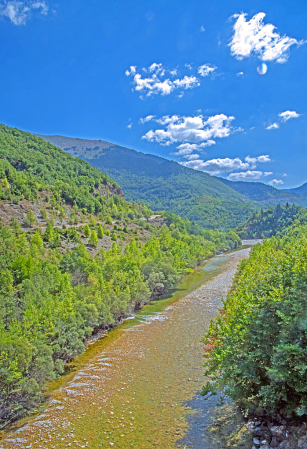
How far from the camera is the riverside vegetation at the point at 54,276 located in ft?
83.0

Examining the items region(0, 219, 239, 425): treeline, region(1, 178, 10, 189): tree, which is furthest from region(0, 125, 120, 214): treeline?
region(0, 219, 239, 425): treeline

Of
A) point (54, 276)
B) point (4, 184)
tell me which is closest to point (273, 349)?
point (54, 276)

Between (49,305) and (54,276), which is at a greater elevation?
(54,276)

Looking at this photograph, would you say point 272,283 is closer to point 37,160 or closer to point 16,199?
point 16,199

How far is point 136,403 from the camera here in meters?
24.6

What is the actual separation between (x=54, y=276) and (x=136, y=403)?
90.0 ft

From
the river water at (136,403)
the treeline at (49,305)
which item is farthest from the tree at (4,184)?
the river water at (136,403)

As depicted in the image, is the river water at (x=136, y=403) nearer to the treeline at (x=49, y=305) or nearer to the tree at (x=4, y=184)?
the treeline at (x=49, y=305)

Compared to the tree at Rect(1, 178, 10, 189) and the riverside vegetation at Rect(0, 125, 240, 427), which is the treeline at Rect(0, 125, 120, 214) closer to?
the tree at Rect(1, 178, 10, 189)

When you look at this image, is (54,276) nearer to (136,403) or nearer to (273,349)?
(136,403)

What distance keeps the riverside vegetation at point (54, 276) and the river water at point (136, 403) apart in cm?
249

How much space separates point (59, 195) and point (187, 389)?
376ft

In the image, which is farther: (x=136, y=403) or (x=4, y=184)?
(x=4, y=184)

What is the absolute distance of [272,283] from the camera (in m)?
19.3
